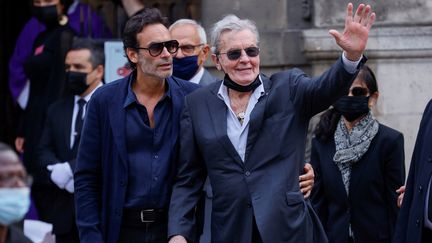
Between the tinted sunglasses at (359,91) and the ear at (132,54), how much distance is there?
1.79 metres

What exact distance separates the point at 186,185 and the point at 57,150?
9.62 ft

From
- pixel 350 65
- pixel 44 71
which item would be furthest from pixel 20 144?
pixel 350 65

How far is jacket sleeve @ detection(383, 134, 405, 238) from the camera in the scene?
8.81 metres

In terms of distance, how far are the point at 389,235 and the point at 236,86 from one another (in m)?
1.98

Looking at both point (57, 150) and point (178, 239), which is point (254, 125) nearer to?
point (178, 239)

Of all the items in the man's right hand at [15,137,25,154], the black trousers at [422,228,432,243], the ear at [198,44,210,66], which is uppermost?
the ear at [198,44,210,66]

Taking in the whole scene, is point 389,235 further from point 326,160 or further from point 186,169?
point 186,169

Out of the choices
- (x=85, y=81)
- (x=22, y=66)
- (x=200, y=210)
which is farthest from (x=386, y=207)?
(x=22, y=66)

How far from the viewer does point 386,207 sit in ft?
29.1

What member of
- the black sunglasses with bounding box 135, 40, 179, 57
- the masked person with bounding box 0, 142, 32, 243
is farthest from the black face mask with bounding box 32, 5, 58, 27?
the masked person with bounding box 0, 142, 32, 243

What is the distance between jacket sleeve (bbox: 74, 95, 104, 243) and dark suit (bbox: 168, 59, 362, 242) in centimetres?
55

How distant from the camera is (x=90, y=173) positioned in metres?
7.77

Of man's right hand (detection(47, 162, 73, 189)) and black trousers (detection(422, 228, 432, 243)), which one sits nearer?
black trousers (detection(422, 228, 432, 243))

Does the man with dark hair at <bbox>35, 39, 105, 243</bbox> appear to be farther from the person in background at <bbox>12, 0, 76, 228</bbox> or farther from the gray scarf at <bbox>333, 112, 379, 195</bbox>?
the gray scarf at <bbox>333, 112, 379, 195</bbox>
